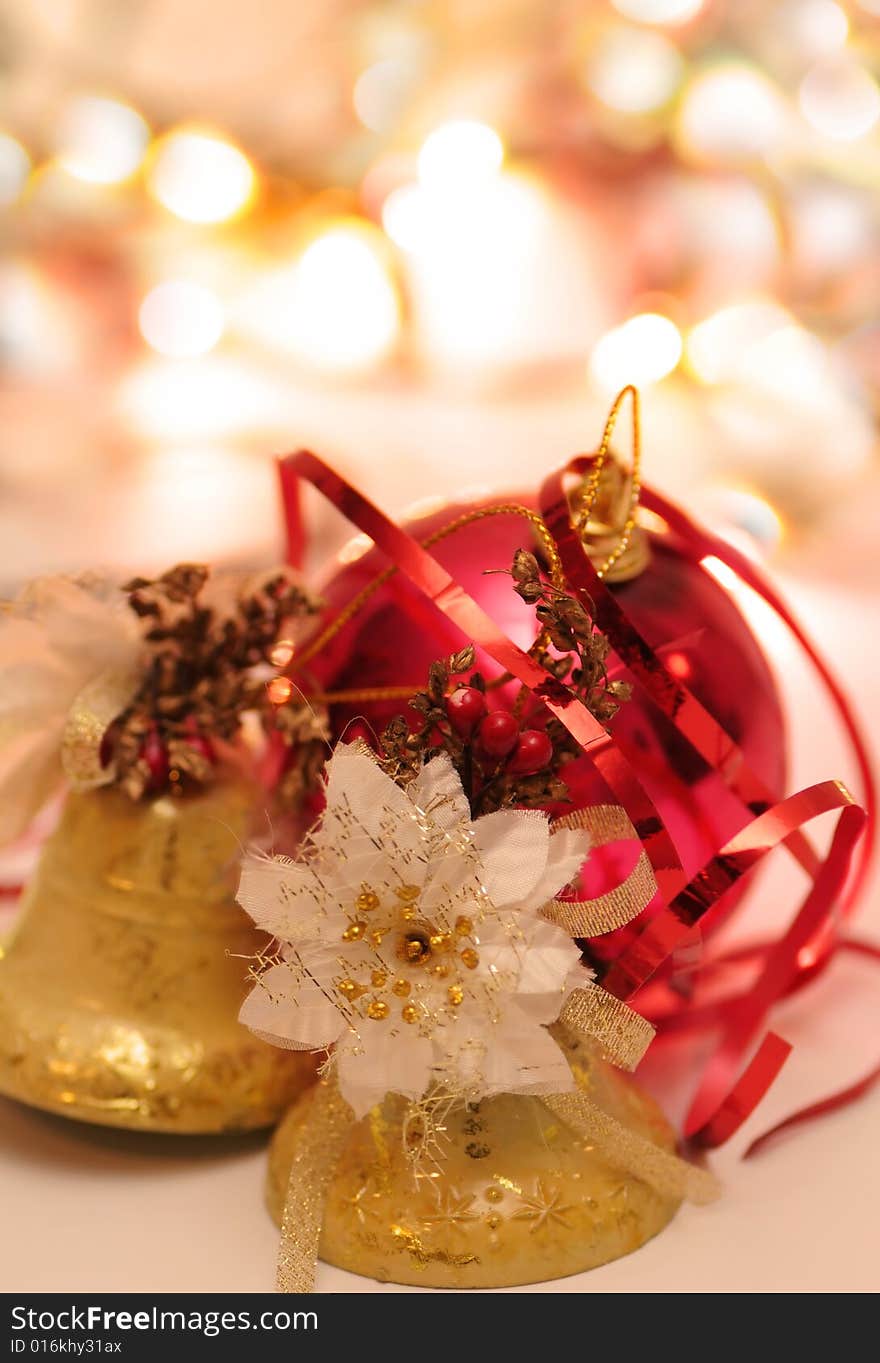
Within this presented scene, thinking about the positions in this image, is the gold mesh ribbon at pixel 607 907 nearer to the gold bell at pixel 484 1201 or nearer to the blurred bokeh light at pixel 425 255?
the gold bell at pixel 484 1201

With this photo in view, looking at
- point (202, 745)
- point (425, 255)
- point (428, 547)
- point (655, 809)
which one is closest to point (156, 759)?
point (202, 745)

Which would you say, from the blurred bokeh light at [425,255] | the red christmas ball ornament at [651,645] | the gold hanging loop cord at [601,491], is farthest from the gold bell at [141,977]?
the blurred bokeh light at [425,255]

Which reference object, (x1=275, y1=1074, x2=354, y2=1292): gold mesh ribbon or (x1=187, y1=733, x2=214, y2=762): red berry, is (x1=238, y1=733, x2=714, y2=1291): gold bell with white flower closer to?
(x1=275, y1=1074, x2=354, y2=1292): gold mesh ribbon

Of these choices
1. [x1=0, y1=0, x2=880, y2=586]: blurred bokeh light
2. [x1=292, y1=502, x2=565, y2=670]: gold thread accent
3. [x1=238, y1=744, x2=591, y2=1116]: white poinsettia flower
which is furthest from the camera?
[x1=0, y1=0, x2=880, y2=586]: blurred bokeh light

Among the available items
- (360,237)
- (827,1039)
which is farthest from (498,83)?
(827,1039)

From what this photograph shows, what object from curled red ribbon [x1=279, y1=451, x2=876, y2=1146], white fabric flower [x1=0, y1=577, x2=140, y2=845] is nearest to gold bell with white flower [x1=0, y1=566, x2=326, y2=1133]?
white fabric flower [x1=0, y1=577, x2=140, y2=845]
